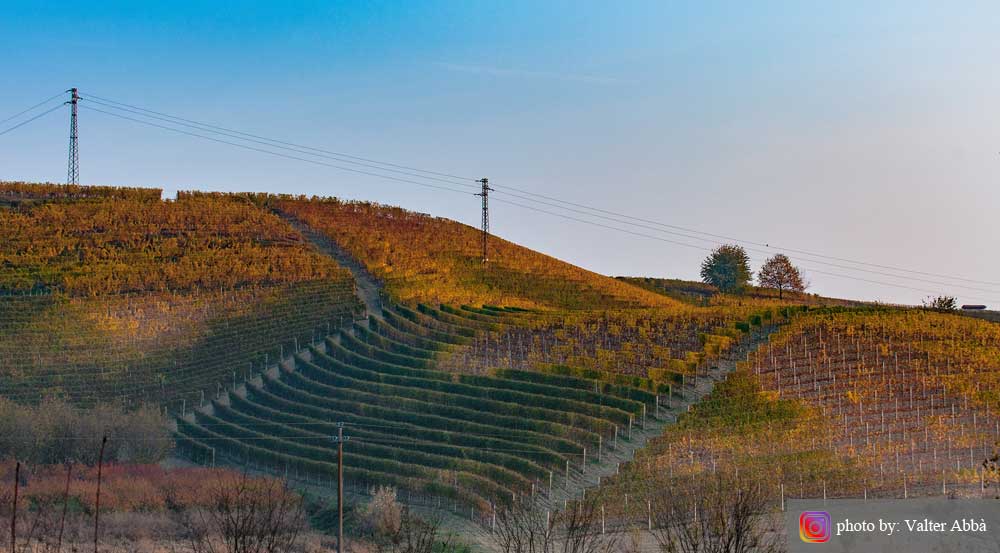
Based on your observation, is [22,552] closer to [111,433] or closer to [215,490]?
[215,490]

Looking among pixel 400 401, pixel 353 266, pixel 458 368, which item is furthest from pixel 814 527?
pixel 353 266

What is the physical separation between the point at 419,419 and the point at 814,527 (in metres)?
21.3

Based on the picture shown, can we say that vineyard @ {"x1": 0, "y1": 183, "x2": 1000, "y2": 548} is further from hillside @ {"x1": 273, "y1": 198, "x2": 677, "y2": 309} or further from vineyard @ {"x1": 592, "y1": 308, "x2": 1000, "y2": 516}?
hillside @ {"x1": 273, "y1": 198, "x2": 677, "y2": 309}

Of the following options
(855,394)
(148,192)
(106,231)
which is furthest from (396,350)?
(148,192)

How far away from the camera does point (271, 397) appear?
5766cm

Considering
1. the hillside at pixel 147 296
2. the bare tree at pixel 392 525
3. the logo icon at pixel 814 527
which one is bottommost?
the bare tree at pixel 392 525

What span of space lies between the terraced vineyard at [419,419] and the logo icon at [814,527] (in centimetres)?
1033

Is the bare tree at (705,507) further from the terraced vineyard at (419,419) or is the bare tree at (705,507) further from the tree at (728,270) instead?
the tree at (728,270)

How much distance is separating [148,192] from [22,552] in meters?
67.1

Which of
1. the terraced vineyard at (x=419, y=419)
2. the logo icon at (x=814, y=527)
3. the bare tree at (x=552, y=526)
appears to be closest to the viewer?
the logo icon at (x=814, y=527)

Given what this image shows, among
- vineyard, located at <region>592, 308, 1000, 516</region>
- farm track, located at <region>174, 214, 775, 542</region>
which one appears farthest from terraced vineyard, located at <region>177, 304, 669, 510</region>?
vineyard, located at <region>592, 308, 1000, 516</region>

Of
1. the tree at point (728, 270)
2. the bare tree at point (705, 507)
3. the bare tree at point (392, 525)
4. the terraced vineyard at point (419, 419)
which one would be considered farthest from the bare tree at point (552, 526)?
the tree at point (728, 270)

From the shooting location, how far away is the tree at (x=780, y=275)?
10756 cm

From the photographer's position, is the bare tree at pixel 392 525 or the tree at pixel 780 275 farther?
the tree at pixel 780 275
